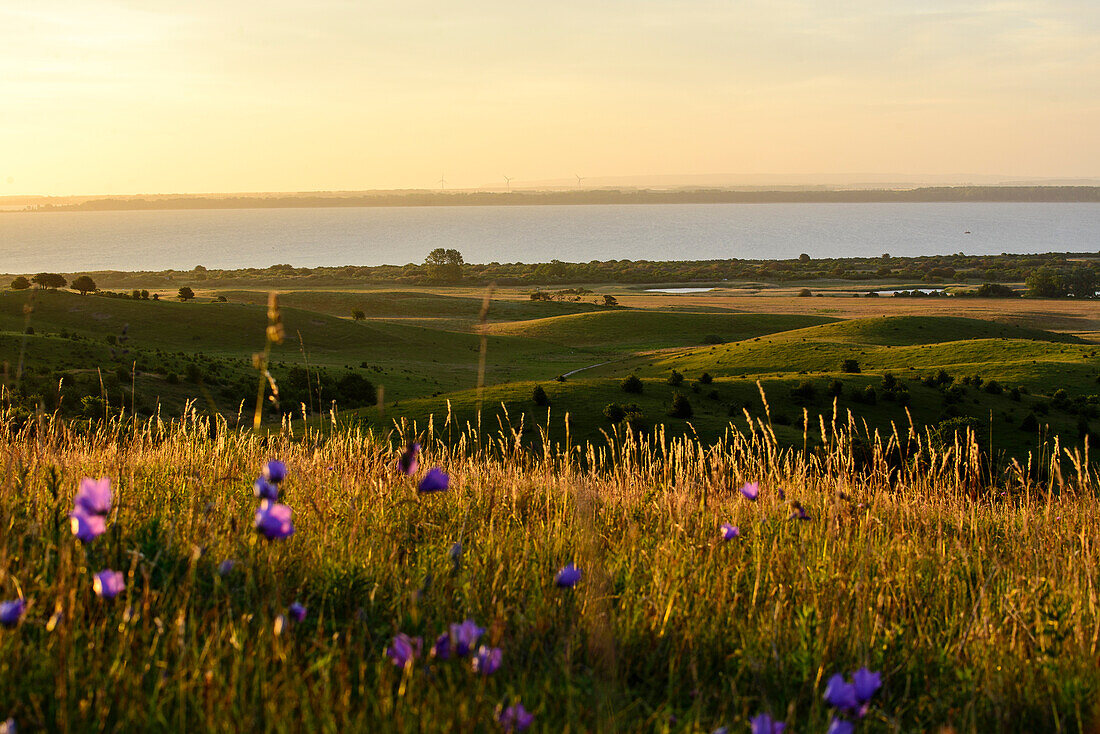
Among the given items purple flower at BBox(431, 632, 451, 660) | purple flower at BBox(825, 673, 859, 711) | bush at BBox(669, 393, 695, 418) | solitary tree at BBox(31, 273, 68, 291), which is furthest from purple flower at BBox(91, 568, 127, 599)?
solitary tree at BBox(31, 273, 68, 291)

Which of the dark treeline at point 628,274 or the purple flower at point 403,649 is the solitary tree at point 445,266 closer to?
the dark treeline at point 628,274

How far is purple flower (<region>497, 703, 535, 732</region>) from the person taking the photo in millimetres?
2264

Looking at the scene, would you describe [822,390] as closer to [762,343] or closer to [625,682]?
[762,343]

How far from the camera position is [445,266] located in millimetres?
152500

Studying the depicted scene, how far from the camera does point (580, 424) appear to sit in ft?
103

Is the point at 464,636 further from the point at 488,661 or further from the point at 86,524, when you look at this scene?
the point at 86,524

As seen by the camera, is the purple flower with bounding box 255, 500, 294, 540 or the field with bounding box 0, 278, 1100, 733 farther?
the field with bounding box 0, 278, 1100, 733

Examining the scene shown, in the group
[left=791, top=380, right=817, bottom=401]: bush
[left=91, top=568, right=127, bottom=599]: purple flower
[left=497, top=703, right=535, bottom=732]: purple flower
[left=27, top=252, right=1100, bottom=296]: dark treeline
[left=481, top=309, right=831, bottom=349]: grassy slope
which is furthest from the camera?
[left=27, top=252, right=1100, bottom=296]: dark treeline

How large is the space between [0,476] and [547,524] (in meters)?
3.21

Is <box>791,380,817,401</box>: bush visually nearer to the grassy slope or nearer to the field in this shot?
the field

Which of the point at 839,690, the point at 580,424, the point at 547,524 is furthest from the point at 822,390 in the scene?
the point at 839,690

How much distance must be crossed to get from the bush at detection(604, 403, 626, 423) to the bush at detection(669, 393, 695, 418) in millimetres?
2508

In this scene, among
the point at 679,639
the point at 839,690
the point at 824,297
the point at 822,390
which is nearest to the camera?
the point at 839,690

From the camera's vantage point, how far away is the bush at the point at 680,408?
32.7 m
